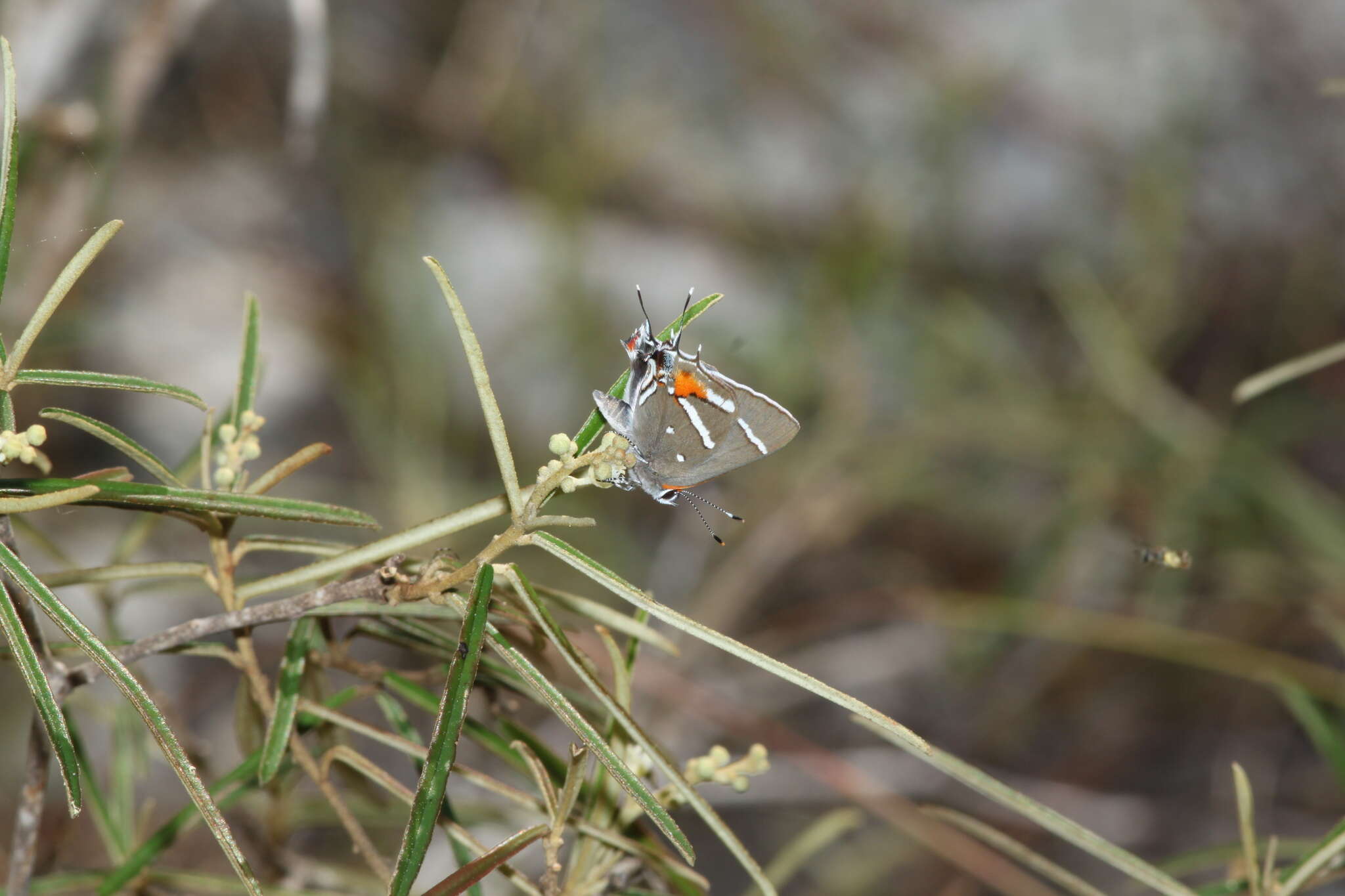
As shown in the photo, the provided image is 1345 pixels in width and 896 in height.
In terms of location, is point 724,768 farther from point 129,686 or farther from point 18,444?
point 18,444

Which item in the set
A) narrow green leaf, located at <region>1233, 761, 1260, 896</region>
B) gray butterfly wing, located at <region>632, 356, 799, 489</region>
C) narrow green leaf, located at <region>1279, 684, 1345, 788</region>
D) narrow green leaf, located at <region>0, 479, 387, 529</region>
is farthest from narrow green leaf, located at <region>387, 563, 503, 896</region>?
narrow green leaf, located at <region>1279, 684, 1345, 788</region>

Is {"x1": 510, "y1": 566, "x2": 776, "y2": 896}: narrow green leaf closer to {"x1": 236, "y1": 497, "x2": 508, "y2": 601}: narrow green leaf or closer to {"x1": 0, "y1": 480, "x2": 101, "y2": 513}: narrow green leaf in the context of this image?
{"x1": 236, "y1": 497, "x2": 508, "y2": 601}: narrow green leaf

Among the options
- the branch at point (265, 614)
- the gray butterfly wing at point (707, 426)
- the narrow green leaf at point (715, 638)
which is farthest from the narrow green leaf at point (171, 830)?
the gray butterfly wing at point (707, 426)

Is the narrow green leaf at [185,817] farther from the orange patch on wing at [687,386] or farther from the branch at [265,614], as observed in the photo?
the orange patch on wing at [687,386]

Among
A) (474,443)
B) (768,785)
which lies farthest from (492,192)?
(768,785)

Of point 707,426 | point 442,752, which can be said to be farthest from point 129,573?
point 707,426

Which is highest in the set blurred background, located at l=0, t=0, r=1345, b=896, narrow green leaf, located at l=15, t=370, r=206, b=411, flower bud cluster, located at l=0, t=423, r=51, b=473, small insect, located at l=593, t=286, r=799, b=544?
blurred background, located at l=0, t=0, r=1345, b=896
